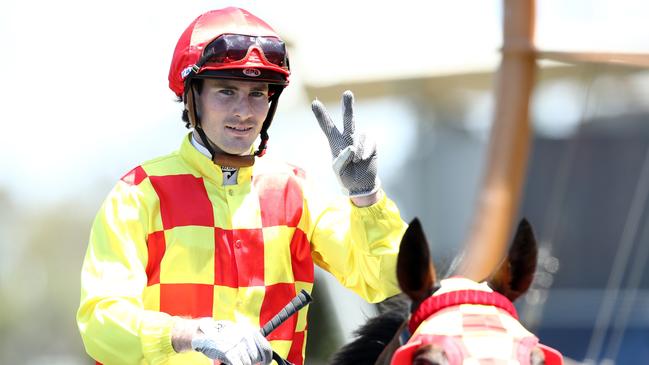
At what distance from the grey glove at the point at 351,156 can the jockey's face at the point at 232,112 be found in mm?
188

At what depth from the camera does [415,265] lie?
1911 mm

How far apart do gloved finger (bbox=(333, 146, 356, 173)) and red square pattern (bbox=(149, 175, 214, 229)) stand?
1.10ft

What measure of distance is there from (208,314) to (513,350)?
77cm

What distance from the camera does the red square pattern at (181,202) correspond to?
7.36 ft

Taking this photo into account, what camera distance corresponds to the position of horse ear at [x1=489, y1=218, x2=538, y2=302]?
1909mm

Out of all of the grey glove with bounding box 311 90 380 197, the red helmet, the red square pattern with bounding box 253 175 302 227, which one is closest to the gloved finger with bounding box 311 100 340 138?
the grey glove with bounding box 311 90 380 197

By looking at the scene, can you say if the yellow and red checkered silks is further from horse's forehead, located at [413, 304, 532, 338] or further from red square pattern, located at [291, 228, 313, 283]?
horse's forehead, located at [413, 304, 532, 338]

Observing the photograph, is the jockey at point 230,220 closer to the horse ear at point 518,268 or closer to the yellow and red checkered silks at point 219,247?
the yellow and red checkered silks at point 219,247

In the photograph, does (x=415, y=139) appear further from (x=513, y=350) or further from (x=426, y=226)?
(x=513, y=350)

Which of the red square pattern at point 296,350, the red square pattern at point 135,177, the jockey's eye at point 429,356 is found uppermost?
the red square pattern at point 135,177

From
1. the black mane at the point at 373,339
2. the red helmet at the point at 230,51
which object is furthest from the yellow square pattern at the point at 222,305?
→ the red helmet at the point at 230,51

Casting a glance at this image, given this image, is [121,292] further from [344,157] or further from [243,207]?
[344,157]

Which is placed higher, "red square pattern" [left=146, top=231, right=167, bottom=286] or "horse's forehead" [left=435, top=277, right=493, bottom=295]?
"horse's forehead" [left=435, top=277, right=493, bottom=295]

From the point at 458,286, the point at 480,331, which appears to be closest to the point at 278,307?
the point at 458,286
